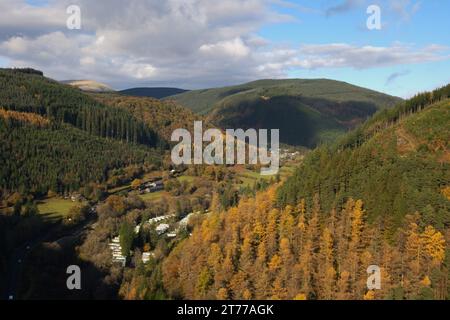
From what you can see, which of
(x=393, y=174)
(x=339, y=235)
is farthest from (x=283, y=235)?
(x=393, y=174)

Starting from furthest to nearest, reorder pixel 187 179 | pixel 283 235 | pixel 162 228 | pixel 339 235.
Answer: pixel 187 179, pixel 162 228, pixel 283 235, pixel 339 235

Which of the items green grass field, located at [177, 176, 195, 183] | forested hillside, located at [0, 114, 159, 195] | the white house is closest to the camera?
the white house

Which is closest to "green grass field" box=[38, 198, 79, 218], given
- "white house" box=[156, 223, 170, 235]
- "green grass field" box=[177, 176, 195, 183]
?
"white house" box=[156, 223, 170, 235]

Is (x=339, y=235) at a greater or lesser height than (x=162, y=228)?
greater

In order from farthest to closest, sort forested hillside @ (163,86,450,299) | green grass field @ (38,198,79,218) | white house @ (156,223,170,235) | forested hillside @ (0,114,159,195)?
forested hillside @ (0,114,159,195), green grass field @ (38,198,79,218), white house @ (156,223,170,235), forested hillside @ (163,86,450,299)

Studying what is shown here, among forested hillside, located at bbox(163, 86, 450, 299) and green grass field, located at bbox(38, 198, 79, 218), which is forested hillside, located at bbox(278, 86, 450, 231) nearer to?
forested hillside, located at bbox(163, 86, 450, 299)

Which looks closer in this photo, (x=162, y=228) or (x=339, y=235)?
(x=339, y=235)

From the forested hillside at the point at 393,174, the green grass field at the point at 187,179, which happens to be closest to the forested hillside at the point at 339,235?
the forested hillside at the point at 393,174

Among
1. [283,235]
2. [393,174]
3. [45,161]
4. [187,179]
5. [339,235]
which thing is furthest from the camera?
[187,179]

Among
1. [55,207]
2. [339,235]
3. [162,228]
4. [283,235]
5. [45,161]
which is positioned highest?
[45,161]

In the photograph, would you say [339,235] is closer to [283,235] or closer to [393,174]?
[283,235]
